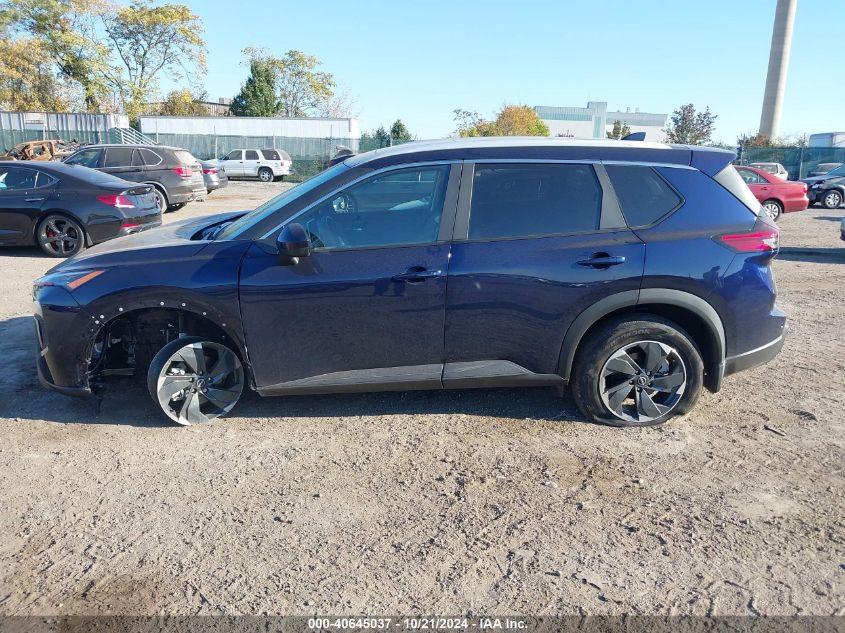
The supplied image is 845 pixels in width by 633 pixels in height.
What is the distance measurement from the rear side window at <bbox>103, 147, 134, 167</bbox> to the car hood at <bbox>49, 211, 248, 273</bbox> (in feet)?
41.0

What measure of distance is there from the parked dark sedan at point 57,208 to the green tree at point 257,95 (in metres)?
50.8

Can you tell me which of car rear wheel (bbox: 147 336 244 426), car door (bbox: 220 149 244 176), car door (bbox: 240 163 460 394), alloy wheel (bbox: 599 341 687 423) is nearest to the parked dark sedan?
car rear wheel (bbox: 147 336 244 426)

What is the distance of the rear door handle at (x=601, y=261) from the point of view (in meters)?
3.97

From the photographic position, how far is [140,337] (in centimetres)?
432

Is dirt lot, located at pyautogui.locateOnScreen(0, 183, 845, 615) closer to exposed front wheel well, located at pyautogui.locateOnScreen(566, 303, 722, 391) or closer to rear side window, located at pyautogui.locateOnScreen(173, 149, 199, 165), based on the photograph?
exposed front wheel well, located at pyautogui.locateOnScreen(566, 303, 722, 391)

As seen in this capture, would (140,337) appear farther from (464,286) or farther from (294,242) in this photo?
(464,286)

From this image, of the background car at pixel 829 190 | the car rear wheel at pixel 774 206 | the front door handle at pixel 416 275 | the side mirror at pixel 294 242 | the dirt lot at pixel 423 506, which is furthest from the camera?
the background car at pixel 829 190

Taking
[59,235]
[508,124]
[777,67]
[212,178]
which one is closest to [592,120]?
[777,67]

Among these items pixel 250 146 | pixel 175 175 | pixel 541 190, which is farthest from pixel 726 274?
pixel 250 146

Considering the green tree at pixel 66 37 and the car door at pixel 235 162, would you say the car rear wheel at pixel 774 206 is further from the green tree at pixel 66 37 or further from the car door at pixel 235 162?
the green tree at pixel 66 37

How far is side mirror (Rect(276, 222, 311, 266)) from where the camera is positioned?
374 cm

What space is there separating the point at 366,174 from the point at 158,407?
2168mm

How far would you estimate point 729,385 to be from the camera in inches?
195

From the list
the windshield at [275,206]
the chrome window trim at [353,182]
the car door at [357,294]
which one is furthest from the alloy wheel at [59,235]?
the car door at [357,294]
